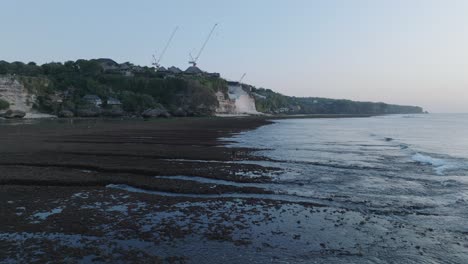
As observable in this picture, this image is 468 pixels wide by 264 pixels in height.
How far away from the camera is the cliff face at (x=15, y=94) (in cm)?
7894

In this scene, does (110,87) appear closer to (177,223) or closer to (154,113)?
(154,113)

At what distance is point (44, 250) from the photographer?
8.99m

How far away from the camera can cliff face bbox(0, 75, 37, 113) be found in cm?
7894

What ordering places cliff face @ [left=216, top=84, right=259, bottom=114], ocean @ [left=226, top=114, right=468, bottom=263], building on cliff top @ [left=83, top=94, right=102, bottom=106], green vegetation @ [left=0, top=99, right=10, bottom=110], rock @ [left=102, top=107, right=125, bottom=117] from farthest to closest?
cliff face @ [left=216, top=84, right=259, bottom=114] < building on cliff top @ [left=83, top=94, right=102, bottom=106] < rock @ [left=102, top=107, right=125, bottom=117] < green vegetation @ [left=0, top=99, right=10, bottom=110] < ocean @ [left=226, top=114, right=468, bottom=263]

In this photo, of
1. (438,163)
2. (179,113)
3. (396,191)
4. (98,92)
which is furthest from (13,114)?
(396,191)

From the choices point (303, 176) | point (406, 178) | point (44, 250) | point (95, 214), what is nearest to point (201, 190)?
point (95, 214)

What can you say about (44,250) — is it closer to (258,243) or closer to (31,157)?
(258,243)

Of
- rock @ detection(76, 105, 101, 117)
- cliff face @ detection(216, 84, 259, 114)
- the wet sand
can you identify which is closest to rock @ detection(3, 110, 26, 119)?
rock @ detection(76, 105, 101, 117)

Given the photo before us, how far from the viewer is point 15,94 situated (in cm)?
8106

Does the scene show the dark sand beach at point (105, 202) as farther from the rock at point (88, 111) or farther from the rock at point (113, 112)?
the rock at point (113, 112)

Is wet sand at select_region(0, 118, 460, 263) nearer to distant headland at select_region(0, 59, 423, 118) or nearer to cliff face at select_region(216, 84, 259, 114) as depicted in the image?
distant headland at select_region(0, 59, 423, 118)

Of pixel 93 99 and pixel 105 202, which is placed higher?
pixel 93 99

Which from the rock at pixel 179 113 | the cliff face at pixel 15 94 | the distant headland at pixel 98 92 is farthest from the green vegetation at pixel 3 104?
the rock at pixel 179 113

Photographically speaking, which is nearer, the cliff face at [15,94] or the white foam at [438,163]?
the white foam at [438,163]
